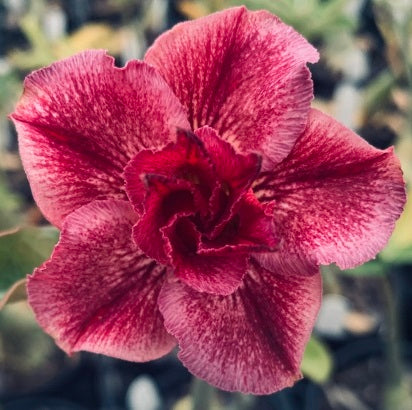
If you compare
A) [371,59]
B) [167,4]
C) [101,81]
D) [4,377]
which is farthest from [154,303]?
[371,59]

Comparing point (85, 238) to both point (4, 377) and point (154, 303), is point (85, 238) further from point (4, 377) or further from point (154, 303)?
point (4, 377)

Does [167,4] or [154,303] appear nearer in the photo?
[154,303]

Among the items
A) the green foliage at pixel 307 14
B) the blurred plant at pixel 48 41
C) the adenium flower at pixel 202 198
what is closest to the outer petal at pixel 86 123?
the adenium flower at pixel 202 198

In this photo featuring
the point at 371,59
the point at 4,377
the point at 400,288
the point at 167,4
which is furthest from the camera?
the point at 371,59

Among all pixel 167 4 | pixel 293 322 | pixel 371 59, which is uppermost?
pixel 293 322

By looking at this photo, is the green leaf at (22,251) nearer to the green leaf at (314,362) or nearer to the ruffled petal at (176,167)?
the ruffled petal at (176,167)

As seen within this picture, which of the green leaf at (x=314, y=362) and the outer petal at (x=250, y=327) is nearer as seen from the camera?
the outer petal at (x=250, y=327)

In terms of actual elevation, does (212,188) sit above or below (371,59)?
above
